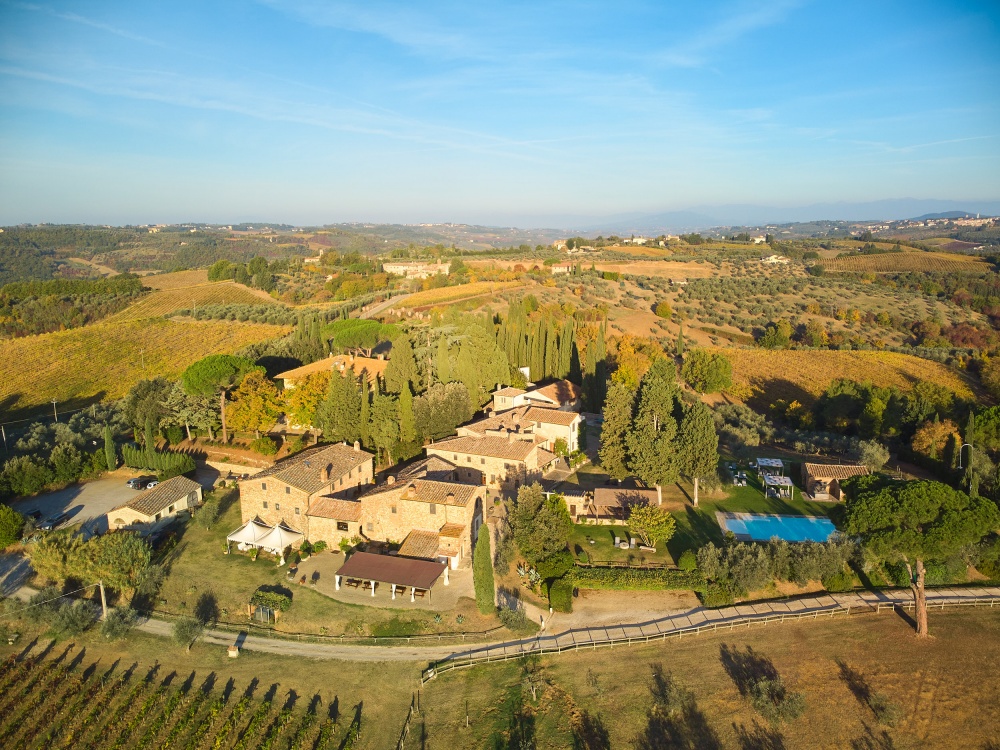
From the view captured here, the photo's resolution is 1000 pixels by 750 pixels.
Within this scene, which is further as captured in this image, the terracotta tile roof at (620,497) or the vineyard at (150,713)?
the terracotta tile roof at (620,497)

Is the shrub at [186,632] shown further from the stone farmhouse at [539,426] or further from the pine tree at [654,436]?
the pine tree at [654,436]

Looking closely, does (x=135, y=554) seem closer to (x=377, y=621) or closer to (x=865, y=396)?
(x=377, y=621)

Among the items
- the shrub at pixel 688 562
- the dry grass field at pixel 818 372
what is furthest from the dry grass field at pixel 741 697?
the dry grass field at pixel 818 372

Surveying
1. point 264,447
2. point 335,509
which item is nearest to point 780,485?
point 335,509

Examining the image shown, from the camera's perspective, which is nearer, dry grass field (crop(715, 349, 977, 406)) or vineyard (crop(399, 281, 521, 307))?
dry grass field (crop(715, 349, 977, 406))

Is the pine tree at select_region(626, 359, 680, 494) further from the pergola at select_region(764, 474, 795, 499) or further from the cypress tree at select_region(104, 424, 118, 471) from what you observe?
the cypress tree at select_region(104, 424, 118, 471)

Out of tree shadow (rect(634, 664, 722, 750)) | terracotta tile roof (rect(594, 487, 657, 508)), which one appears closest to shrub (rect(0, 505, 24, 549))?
terracotta tile roof (rect(594, 487, 657, 508))
